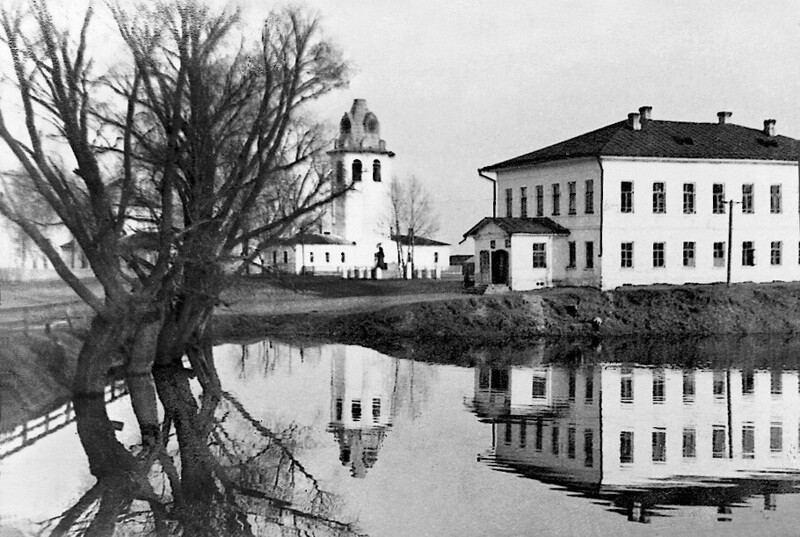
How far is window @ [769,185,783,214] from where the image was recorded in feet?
127

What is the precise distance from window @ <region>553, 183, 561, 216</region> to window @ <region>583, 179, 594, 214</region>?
1329 millimetres

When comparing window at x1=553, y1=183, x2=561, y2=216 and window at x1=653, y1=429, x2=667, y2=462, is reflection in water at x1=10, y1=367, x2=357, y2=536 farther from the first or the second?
window at x1=553, y1=183, x2=561, y2=216

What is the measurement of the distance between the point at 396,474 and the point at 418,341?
62.5 feet

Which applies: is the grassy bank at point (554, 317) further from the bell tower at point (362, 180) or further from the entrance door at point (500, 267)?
the bell tower at point (362, 180)

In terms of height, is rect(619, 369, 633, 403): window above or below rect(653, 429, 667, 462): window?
above

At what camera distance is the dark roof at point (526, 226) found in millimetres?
37375

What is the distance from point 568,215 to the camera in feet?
126

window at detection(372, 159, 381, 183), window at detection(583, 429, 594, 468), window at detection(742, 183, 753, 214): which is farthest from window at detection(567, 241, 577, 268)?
window at detection(583, 429, 594, 468)

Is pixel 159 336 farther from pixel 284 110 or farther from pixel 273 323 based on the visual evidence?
pixel 273 323

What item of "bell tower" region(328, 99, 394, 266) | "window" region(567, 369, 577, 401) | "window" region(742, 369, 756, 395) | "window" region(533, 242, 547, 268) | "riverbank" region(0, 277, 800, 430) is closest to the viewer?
"window" region(567, 369, 577, 401)

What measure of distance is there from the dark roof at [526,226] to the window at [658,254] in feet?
11.0

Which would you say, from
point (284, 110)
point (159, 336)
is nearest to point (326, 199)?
point (284, 110)

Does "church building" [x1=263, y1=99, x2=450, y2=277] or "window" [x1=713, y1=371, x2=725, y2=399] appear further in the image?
"church building" [x1=263, y1=99, x2=450, y2=277]

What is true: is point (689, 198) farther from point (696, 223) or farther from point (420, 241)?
point (420, 241)
